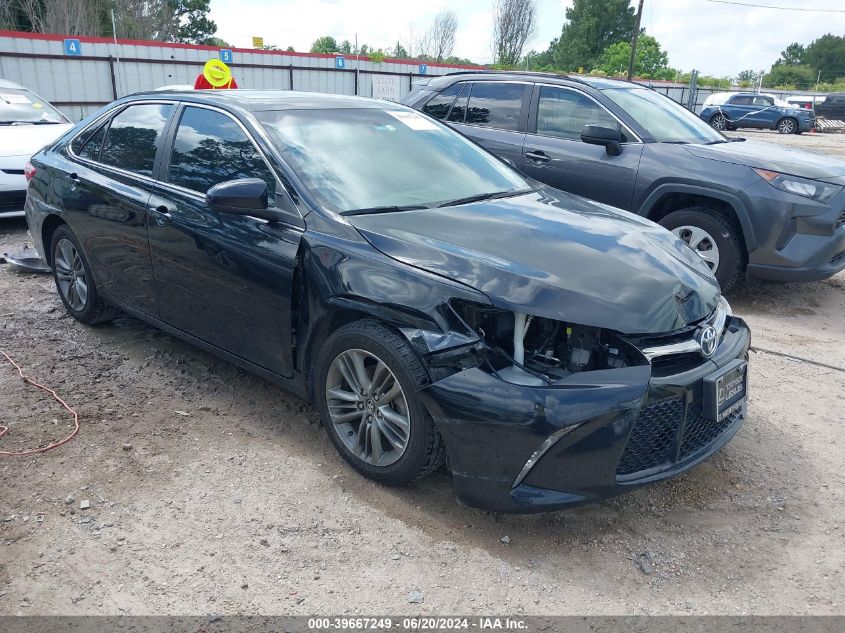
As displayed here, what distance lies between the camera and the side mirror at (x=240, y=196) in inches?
126

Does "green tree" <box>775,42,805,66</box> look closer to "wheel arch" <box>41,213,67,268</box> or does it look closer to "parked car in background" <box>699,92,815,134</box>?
"parked car in background" <box>699,92,815,134</box>

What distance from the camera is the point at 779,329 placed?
537 cm

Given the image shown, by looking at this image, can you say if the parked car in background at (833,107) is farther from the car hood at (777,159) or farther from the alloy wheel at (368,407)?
the alloy wheel at (368,407)

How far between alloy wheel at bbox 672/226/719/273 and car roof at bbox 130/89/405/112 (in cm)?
296

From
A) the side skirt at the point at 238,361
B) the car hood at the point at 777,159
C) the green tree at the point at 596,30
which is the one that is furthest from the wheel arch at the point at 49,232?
the green tree at the point at 596,30

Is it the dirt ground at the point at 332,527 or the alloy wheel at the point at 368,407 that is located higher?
the alloy wheel at the point at 368,407

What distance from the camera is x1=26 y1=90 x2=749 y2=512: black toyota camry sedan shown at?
260cm

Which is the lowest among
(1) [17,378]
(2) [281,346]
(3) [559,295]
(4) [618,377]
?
(1) [17,378]

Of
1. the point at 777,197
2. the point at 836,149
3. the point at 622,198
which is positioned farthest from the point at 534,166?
the point at 836,149

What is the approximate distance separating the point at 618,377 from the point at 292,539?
1430mm

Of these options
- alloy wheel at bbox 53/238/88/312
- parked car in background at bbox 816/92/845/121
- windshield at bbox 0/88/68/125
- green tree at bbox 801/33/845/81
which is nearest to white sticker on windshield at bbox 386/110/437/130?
alloy wheel at bbox 53/238/88/312

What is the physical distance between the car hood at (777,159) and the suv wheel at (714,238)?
18.6 inches

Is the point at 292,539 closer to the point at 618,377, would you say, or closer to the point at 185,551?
the point at 185,551

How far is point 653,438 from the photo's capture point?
2.68 m
